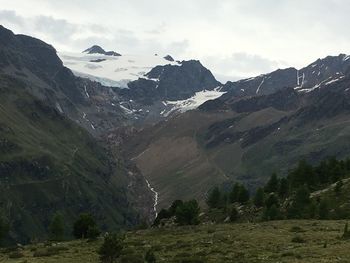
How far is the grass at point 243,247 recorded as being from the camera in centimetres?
4356

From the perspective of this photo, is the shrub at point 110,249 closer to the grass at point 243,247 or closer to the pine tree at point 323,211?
the grass at point 243,247

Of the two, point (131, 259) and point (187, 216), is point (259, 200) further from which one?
point (131, 259)

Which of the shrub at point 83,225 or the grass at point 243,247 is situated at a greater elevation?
the grass at point 243,247

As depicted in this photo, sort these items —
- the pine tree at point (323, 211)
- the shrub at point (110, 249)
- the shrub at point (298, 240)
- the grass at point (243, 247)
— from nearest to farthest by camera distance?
the grass at point (243, 247) → the shrub at point (110, 249) → the shrub at point (298, 240) → the pine tree at point (323, 211)

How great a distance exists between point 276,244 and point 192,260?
10721 mm

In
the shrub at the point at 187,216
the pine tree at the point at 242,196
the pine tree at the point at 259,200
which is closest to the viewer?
the shrub at the point at 187,216

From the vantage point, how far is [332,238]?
52219mm

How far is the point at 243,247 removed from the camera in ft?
168

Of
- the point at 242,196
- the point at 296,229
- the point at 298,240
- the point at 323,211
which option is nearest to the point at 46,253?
the point at 298,240

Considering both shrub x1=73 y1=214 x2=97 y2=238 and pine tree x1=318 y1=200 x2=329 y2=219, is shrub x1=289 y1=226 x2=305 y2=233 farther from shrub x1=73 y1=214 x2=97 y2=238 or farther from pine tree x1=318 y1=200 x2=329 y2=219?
shrub x1=73 y1=214 x2=97 y2=238

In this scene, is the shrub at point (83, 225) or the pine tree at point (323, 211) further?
the shrub at point (83, 225)

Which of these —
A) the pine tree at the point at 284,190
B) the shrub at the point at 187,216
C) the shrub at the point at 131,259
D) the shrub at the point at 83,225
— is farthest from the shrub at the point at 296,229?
the pine tree at the point at 284,190

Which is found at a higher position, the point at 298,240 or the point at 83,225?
the point at 298,240

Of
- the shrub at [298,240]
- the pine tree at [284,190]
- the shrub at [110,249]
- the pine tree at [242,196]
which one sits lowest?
the pine tree at [242,196]
